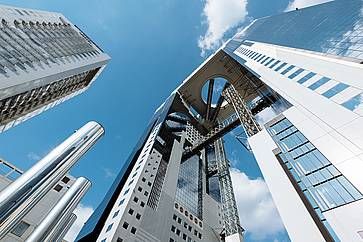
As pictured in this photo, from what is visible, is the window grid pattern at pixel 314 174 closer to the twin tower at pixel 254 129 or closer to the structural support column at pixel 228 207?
the twin tower at pixel 254 129

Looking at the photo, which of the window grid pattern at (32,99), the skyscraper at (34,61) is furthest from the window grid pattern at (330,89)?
the window grid pattern at (32,99)

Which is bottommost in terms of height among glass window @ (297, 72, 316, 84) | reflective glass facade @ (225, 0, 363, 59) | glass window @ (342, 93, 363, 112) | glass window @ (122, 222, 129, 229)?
glass window @ (342, 93, 363, 112)

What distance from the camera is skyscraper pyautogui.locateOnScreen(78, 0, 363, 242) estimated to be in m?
12.4

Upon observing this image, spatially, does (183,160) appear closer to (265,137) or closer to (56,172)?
(265,137)

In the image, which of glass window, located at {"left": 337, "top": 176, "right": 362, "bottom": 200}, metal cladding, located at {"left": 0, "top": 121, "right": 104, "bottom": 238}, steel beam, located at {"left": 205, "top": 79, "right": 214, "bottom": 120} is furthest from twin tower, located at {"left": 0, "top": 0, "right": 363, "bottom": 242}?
metal cladding, located at {"left": 0, "top": 121, "right": 104, "bottom": 238}

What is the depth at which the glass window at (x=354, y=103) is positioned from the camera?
13.2 meters

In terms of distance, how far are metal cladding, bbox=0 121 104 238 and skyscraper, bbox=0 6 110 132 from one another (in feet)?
57.9

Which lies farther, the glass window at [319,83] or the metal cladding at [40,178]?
the glass window at [319,83]

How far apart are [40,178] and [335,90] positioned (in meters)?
17.7

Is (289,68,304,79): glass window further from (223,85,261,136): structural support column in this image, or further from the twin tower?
(223,85,261,136): structural support column

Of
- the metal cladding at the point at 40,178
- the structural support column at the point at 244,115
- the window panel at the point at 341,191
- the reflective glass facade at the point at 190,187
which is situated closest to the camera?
the metal cladding at the point at 40,178

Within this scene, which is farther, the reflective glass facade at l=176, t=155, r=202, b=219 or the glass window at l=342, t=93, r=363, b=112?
the reflective glass facade at l=176, t=155, r=202, b=219

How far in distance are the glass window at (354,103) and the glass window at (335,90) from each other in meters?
1.68

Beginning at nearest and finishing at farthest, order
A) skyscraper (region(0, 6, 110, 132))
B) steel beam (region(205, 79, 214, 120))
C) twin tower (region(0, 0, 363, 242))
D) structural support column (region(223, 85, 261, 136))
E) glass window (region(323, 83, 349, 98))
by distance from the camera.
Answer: twin tower (region(0, 0, 363, 242)) → glass window (region(323, 83, 349, 98)) → skyscraper (region(0, 6, 110, 132)) → structural support column (region(223, 85, 261, 136)) → steel beam (region(205, 79, 214, 120))
